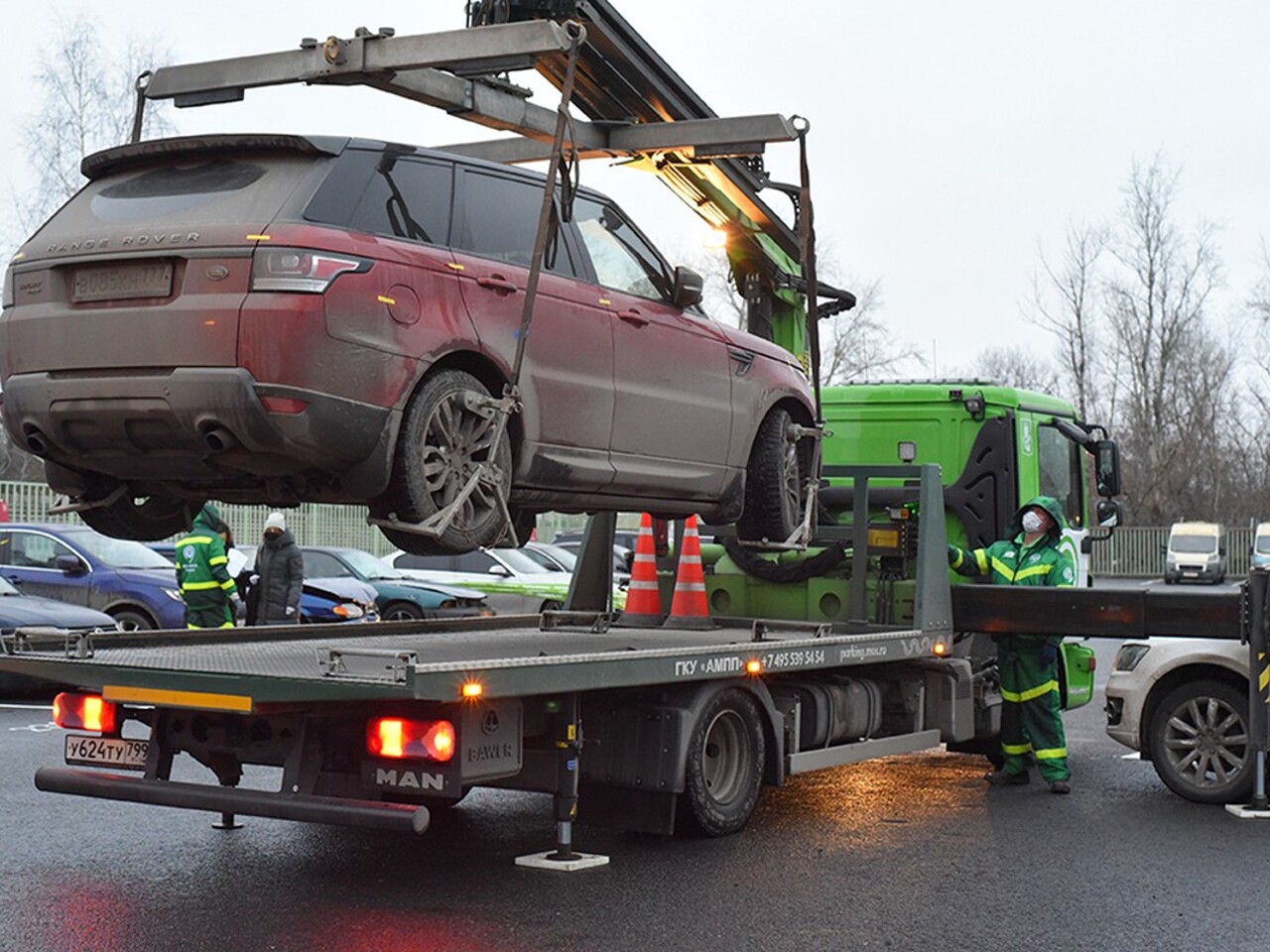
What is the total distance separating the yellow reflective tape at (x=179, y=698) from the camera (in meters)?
6.33

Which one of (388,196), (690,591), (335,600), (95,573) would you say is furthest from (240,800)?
(335,600)

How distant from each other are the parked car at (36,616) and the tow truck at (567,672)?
5470 mm

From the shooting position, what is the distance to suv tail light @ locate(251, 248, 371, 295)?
6.30 metres

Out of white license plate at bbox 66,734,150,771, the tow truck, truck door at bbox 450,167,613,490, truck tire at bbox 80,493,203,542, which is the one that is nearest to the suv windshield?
the tow truck

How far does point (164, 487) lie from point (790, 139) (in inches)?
137

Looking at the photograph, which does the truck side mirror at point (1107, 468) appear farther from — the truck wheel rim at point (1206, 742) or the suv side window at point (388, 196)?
the suv side window at point (388, 196)

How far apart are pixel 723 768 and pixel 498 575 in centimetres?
1245

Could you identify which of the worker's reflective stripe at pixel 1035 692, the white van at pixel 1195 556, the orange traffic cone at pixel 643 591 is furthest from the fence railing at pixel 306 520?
the white van at pixel 1195 556

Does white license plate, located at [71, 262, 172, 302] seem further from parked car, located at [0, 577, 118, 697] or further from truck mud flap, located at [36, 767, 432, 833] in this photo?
parked car, located at [0, 577, 118, 697]

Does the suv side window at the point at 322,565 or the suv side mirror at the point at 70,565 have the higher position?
the suv side window at the point at 322,565

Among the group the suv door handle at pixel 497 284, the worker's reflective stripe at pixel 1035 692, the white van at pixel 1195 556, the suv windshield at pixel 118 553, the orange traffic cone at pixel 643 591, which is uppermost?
the white van at pixel 1195 556

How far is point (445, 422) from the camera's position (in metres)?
6.89

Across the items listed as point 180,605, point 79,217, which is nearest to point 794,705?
point 79,217

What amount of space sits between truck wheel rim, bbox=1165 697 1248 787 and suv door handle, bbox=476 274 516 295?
16.6 feet
